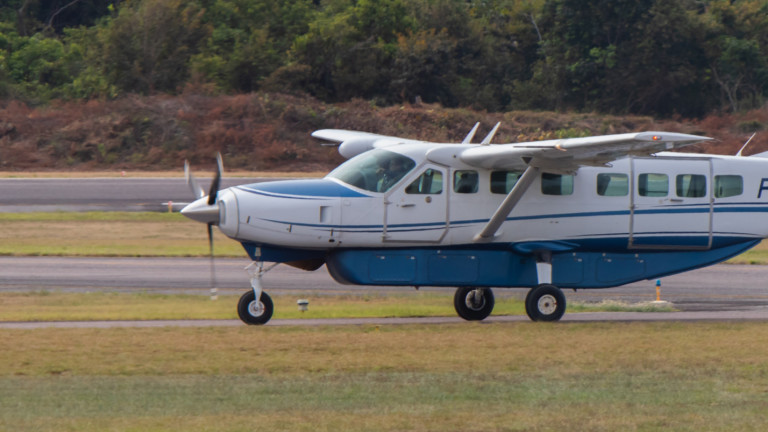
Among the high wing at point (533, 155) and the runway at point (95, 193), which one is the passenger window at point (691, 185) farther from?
the runway at point (95, 193)

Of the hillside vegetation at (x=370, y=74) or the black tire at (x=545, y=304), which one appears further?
the hillside vegetation at (x=370, y=74)

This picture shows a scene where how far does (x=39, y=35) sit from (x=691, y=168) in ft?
171

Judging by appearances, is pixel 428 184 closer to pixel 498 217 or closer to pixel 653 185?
pixel 498 217

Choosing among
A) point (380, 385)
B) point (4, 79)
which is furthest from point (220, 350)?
point (4, 79)

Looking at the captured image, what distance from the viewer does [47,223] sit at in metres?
35.3

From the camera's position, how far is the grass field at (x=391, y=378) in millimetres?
9898

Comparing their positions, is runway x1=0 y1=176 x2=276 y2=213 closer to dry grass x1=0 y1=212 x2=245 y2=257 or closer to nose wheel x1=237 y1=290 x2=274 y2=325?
dry grass x1=0 y1=212 x2=245 y2=257

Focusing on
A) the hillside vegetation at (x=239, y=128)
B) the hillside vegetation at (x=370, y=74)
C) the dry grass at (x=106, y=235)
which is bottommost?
the dry grass at (x=106, y=235)

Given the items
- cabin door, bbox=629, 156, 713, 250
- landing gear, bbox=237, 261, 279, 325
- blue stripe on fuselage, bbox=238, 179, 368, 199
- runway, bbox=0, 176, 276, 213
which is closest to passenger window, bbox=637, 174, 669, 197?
cabin door, bbox=629, 156, 713, 250

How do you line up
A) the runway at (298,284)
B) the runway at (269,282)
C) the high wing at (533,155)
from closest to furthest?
the high wing at (533,155)
the runway at (298,284)
the runway at (269,282)

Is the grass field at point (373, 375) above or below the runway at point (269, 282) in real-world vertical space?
below

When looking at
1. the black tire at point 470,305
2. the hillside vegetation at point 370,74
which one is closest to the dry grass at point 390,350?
the black tire at point 470,305

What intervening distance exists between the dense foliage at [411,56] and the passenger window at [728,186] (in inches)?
1569

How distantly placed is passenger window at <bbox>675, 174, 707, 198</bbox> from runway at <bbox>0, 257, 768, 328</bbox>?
7.47 ft
